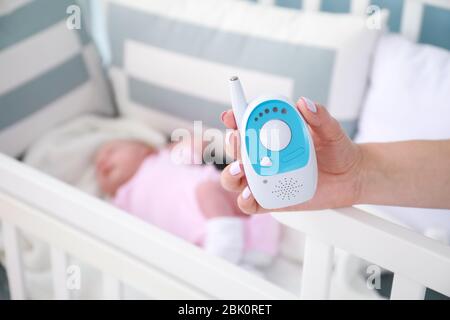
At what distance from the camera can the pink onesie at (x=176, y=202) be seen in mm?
1151

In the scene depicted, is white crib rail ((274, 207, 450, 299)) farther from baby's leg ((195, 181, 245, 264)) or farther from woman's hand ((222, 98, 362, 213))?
baby's leg ((195, 181, 245, 264))

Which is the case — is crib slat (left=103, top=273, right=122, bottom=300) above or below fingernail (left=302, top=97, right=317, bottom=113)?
below

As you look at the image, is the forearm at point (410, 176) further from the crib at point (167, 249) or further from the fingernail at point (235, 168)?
the fingernail at point (235, 168)

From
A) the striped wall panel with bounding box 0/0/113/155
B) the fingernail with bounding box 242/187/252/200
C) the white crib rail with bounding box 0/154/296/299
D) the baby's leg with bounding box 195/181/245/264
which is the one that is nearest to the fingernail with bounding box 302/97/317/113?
the fingernail with bounding box 242/187/252/200

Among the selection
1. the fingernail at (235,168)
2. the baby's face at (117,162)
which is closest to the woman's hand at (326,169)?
the fingernail at (235,168)

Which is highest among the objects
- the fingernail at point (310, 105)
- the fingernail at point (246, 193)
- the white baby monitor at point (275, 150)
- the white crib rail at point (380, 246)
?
the fingernail at point (310, 105)

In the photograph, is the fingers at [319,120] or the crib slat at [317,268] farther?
the crib slat at [317,268]

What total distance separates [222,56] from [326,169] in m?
0.58

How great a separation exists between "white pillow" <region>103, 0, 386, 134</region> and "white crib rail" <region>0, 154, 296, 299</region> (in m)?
0.46

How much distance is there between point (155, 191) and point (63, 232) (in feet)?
1.14

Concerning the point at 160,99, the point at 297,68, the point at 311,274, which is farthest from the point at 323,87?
the point at 311,274

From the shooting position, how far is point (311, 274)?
2.54ft

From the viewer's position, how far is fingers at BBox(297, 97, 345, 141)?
64 centimetres
